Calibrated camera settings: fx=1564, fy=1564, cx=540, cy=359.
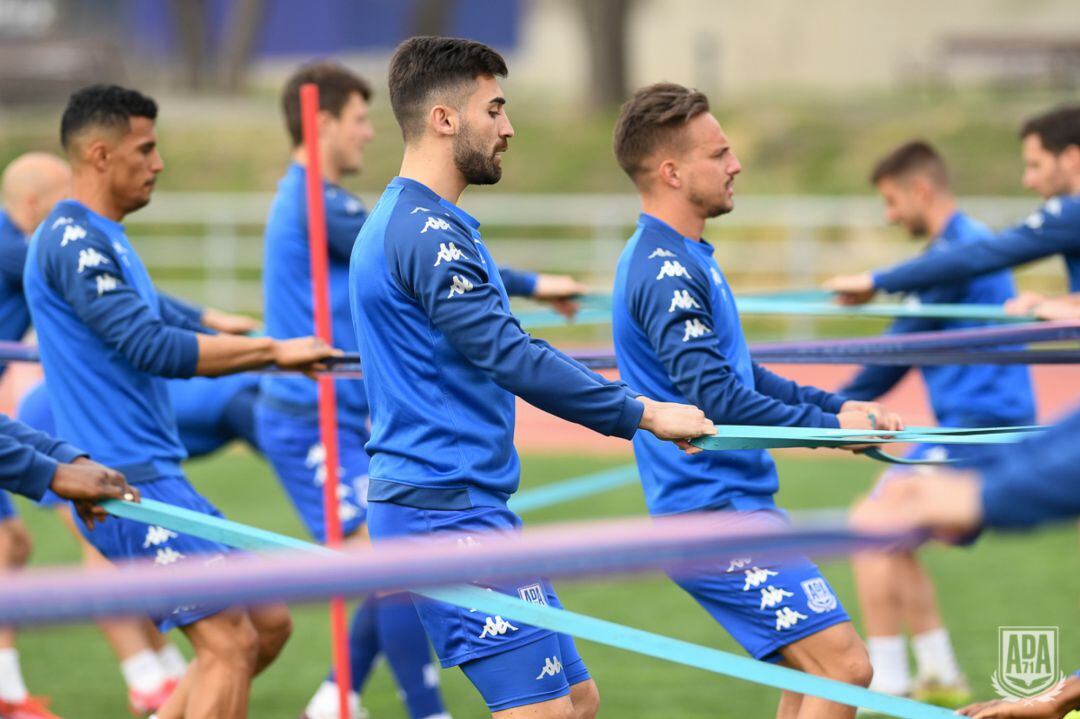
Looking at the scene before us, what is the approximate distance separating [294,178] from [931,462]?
3.00m

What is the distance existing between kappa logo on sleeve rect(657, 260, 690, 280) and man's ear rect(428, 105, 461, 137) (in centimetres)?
79

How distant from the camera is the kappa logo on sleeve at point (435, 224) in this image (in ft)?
13.0

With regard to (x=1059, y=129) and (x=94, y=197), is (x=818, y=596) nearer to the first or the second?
(x=94, y=197)

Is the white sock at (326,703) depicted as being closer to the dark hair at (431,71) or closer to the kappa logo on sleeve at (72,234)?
the kappa logo on sleeve at (72,234)

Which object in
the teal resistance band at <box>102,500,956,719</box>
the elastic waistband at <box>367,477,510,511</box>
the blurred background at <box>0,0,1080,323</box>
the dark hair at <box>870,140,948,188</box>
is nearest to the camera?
the teal resistance band at <box>102,500,956,719</box>

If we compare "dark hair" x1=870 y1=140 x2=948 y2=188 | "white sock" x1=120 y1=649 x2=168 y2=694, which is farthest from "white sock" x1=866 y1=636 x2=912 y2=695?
"white sock" x1=120 y1=649 x2=168 y2=694

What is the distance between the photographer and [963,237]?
22.5ft

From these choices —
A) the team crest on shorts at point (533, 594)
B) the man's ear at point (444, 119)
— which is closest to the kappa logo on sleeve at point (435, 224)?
the man's ear at point (444, 119)

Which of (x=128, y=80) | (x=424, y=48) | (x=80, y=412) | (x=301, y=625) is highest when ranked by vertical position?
(x=128, y=80)

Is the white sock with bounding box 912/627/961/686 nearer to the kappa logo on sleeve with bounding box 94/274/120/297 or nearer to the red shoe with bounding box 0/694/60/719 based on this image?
the red shoe with bounding box 0/694/60/719

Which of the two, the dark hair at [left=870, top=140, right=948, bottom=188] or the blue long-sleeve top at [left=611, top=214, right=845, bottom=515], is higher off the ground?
the dark hair at [left=870, top=140, right=948, bottom=188]

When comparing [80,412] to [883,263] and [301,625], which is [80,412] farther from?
[883,263]

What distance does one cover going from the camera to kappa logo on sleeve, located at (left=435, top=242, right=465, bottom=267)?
3.92 meters

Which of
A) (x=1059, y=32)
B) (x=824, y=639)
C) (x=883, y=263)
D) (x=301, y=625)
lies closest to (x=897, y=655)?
(x=824, y=639)
